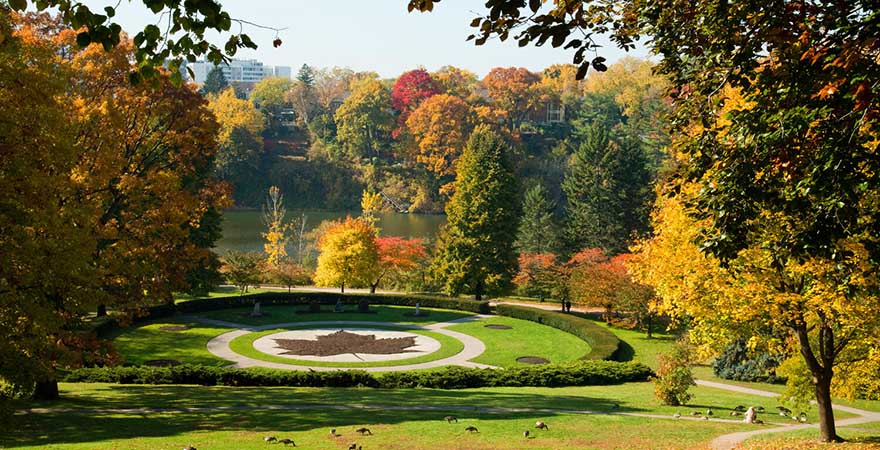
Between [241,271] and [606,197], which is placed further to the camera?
[606,197]

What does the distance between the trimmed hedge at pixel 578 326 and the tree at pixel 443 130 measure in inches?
2020

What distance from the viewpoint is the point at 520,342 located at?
34.0m

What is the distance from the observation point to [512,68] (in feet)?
356

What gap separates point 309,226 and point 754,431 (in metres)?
69.0

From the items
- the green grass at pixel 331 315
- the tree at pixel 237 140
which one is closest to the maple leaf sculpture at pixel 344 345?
the green grass at pixel 331 315

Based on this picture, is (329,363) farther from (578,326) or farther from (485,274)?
(485,274)

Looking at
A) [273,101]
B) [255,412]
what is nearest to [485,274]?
[255,412]

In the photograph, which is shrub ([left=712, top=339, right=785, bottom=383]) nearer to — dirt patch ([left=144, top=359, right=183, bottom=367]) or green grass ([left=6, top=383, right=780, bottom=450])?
green grass ([left=6, top=383, right=780, bottom=450])

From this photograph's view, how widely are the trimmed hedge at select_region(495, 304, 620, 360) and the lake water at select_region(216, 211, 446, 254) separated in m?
24.0

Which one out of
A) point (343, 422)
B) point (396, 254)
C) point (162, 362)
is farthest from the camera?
point (396, 254)

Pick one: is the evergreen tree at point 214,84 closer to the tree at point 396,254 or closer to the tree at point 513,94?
the tree at point 513,94

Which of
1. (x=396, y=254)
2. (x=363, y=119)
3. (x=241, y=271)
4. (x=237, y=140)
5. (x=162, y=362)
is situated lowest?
(x=162, y=362)

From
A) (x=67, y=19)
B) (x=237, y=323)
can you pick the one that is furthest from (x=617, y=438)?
(x=237, y=323)

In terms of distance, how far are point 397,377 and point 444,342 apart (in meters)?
9.46
